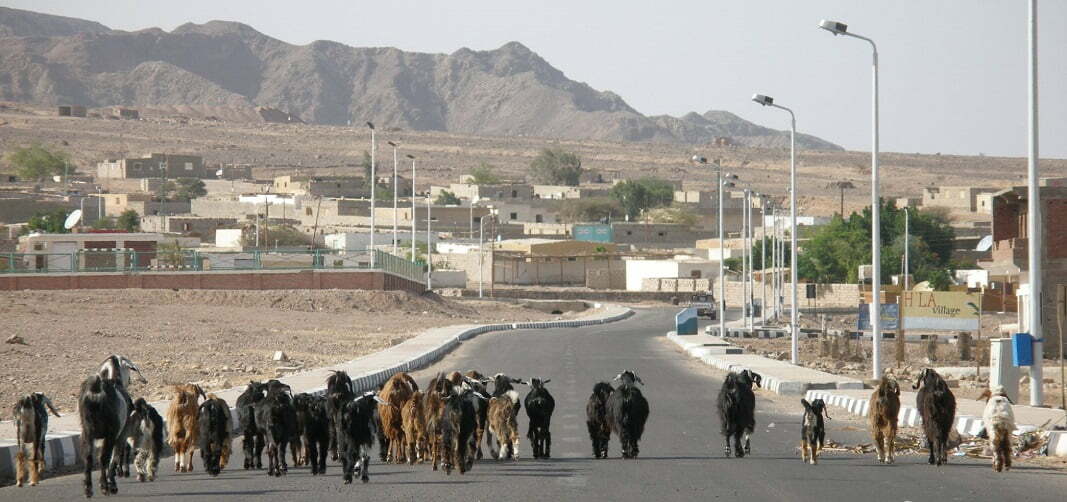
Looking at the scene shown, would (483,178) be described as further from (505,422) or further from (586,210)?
(505,422)

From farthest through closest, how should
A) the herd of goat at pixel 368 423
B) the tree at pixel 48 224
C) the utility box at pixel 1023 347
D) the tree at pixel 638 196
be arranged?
the tree at pixel 638 196, the tree at pixel 48 224, the utility box at pixel 1023 347, the herd of goat at pixel 368 423

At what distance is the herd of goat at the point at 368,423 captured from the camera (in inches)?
524

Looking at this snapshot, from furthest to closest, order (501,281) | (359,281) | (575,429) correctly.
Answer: (501,281) < (359,281) < (575,429)

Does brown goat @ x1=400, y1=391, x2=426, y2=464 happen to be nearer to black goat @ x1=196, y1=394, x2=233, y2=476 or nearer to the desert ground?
black goat @ x1=196, y1=394, x2=233, y2=476

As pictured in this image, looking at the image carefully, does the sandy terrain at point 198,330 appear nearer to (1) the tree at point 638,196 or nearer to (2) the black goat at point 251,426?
(2) the black goat at point 251,426

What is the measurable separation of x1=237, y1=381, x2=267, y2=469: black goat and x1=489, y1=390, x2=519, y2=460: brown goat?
2.24 meters

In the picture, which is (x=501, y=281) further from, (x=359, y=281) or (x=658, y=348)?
(x=658, y=348)

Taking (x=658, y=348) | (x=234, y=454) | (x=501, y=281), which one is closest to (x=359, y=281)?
(x=658, y=348)

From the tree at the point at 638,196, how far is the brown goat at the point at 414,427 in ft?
402

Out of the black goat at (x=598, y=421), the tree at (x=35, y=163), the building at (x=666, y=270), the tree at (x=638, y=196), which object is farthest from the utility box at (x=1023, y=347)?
the tree at (x=35, y=163)

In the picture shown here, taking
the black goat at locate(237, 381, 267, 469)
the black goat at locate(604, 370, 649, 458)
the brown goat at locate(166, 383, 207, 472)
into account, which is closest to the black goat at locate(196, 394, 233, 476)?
the brown goat at locate(166, 383, 207, 472)

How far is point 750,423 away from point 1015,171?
186 meters

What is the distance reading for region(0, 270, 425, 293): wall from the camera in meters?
59.6

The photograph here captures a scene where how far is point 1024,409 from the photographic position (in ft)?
66.5
